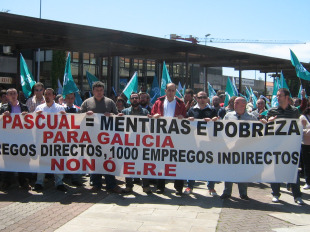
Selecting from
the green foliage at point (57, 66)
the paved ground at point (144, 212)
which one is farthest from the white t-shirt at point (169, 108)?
the green foliage at point (57, 66)

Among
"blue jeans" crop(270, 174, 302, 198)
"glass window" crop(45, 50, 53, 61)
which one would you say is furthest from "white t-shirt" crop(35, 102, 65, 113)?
"glass window" crop(45, 50, 53, 61)

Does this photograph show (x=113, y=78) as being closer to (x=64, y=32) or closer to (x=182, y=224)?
(x=64, y=32)

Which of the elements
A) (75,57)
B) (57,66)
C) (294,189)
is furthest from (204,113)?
(75,57)

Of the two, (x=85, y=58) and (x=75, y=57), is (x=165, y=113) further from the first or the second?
(x=85, y=58)

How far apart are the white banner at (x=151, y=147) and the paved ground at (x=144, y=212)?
0.42 m

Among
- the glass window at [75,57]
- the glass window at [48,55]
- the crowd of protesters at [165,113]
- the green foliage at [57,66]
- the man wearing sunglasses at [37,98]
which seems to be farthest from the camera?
the glass window at [75,57]

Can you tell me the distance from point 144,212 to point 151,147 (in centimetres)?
136

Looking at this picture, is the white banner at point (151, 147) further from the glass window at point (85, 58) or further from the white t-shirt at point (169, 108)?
the glass window at point (85, 58)

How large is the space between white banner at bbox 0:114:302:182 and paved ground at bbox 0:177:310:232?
42 centimetres

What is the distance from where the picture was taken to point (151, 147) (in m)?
7.00

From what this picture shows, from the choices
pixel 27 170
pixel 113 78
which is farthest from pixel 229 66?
pixel 27 170

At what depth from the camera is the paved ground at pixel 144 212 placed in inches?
210

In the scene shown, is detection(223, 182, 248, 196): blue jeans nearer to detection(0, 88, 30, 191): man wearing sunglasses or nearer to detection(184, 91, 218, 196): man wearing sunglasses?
detection(184, 91, 218, 196): man wearing sunglasses

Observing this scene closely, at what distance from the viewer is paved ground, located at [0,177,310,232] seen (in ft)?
17.5
